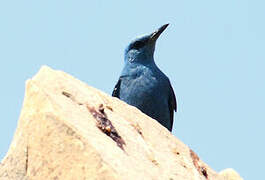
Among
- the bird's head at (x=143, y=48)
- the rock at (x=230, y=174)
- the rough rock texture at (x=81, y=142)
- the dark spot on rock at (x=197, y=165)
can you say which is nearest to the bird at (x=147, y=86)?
the bird's head at (x=143, y=48)

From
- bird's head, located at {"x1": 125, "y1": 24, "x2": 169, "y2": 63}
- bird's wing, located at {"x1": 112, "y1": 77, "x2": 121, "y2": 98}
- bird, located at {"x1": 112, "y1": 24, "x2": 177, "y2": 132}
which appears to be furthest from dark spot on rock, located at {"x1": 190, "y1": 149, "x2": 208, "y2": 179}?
bird's head, located at {"x1": 125, "y1": 24, "x2": 169, "y2": 63}

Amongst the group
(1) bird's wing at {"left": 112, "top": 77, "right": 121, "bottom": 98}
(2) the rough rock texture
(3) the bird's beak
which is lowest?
(2) the rough rock texture

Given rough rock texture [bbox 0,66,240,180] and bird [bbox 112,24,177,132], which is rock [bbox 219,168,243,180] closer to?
rough rock texture [bbox 0,66,240,180]

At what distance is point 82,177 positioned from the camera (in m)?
5.21

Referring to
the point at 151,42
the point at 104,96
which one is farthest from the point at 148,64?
the point at 104,96

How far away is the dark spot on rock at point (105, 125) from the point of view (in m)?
5.92

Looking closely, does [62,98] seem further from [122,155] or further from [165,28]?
[165,28]

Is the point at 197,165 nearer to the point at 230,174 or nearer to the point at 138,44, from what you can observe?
the point at 230,174

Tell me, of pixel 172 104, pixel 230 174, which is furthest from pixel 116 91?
pixel 230 174

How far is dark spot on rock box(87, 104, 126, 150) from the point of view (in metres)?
5.92

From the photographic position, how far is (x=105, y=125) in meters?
6.04

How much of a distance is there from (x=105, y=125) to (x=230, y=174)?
1.76m

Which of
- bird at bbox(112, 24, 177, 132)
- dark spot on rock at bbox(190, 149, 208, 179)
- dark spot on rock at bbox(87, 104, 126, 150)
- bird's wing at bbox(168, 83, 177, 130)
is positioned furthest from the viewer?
bird's wing at bbox(168, 83, 177, 130)

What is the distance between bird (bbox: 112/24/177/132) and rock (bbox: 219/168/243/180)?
371 cm
